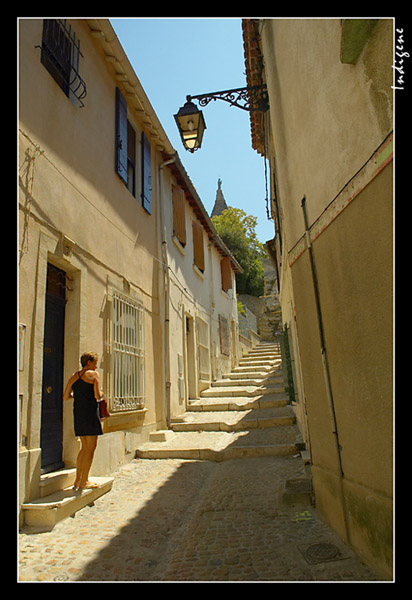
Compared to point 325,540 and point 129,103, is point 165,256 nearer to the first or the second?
point 129,103

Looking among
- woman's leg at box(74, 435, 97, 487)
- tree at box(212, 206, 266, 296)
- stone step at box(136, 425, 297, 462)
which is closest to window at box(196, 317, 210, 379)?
stone step at box(136, 425, 297, 462)

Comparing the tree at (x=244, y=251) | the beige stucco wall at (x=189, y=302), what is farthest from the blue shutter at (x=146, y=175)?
the tree at (x=244, y=251)

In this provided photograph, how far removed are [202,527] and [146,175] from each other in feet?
22.1

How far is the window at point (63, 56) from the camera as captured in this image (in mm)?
5039

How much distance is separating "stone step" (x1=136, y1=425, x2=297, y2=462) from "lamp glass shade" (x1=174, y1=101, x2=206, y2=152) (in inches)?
187

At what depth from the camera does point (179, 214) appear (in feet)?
34.6

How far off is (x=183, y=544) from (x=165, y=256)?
6565 mm

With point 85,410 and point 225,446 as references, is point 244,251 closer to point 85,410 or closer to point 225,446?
point 225,446

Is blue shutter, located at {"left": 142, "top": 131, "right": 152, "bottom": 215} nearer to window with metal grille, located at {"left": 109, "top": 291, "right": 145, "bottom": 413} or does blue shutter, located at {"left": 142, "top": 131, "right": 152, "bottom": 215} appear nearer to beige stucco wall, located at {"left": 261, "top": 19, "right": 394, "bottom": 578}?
window with metal grille, located at {"left": 109, "top": 291, "right": 145, "bottom": 413}
